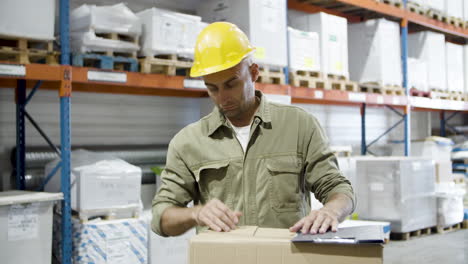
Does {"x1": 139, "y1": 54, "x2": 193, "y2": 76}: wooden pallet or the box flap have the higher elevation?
{"x1": 139, "y1": 54, "x2": 193, "y2": 76}: wooden pallet

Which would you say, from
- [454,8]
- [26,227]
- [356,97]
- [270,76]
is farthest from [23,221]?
[454,8]

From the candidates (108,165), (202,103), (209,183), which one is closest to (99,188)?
(108,165)

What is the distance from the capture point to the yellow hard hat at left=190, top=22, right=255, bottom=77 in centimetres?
220

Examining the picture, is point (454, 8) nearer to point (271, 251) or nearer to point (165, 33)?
point (165, 33)

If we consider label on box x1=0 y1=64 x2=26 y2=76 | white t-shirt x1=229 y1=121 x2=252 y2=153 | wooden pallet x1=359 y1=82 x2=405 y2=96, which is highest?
wooden pallet x1=359 y1=82 x2=405 y2=96

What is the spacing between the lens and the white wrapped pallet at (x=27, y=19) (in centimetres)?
441

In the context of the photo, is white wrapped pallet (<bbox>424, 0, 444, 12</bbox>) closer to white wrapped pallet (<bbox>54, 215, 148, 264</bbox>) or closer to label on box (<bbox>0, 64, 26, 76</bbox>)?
white wrapped pallet (<bbox>54, 215, 148, 264</bbox>)

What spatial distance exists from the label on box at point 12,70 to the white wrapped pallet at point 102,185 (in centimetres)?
111

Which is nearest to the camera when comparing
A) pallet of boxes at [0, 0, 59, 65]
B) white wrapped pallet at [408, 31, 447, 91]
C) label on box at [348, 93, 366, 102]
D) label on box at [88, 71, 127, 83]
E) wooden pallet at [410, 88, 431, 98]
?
pallet of boxes at [0, 0, 59, 65]

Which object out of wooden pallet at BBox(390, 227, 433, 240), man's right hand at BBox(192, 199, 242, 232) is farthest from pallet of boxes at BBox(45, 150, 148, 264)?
wooden pallet at BBox(390, 227, 433, 240)

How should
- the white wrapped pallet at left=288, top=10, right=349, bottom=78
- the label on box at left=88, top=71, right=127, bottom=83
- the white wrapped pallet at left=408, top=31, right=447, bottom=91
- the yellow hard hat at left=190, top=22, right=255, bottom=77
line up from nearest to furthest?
the yellow hard hat at left=190, top=22, right=255, bottom=77, the label on box at left=88, top=71, right=127, bottom=83, the white wrapped pallet at left=288, top=10, right=349, bottom=78, the white wrapped pallet at left=408, top=31, right=447, bottom=91

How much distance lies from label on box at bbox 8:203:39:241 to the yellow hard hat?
115 inches

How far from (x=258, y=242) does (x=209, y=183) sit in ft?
2.33

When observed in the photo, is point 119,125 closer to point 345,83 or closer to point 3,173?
point 3,173
